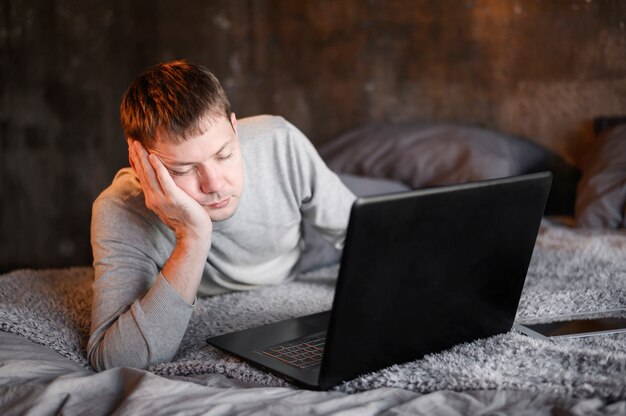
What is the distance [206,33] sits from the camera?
311cm

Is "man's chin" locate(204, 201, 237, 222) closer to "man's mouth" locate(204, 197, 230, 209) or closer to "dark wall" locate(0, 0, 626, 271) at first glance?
"man's mouth" locate(204, 197, 230, 209)

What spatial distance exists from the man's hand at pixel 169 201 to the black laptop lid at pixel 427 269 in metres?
0.48

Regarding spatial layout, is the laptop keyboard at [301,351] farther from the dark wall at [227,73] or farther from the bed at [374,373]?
the dark wall at [227,73]

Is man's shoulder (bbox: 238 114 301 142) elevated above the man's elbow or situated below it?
above

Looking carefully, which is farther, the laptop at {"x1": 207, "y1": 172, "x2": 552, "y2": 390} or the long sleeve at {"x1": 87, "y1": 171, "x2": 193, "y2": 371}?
the long sleeve at {"x1": 87, "y1": 171, "x2": 193, "y2": 371}

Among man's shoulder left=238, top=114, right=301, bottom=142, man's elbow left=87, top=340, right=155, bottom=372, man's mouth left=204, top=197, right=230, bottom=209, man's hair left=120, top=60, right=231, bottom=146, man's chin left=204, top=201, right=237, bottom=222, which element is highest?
man's hair left=120, top=60, right=231, bottom=146

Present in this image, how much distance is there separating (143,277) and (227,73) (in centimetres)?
191

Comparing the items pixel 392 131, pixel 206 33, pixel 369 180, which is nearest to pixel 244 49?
pixel 206 33

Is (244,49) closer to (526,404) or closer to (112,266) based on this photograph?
(112,266)

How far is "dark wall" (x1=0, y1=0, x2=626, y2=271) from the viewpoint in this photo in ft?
9.25

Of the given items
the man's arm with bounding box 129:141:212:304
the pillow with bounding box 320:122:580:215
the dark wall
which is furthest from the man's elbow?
the dark wall

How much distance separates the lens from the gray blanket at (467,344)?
990 mm

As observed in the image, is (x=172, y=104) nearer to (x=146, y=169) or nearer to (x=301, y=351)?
(x=146, y=169)

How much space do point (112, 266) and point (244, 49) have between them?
6.40 ft
